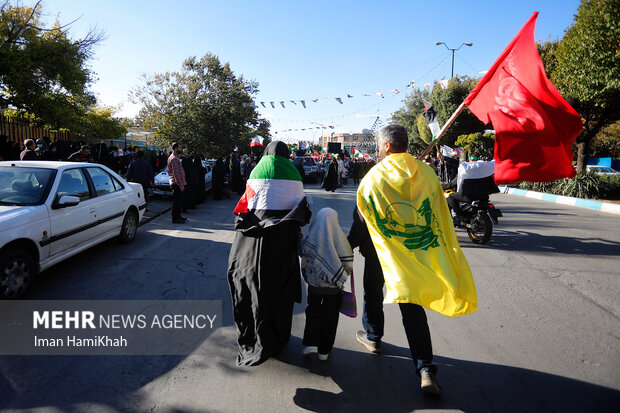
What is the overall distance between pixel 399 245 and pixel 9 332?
3504 millimetres

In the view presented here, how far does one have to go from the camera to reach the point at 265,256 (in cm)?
292

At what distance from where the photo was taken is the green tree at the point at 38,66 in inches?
638

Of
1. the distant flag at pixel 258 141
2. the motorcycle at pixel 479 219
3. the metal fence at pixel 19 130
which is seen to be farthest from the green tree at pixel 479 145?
the distant flag at pixel 258 141

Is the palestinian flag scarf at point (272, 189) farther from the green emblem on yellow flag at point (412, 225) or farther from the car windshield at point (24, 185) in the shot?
the car windshield at point (24, 185)

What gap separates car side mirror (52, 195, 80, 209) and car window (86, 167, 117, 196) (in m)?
1.06

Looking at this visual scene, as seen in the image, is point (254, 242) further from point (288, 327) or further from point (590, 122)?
point (590, 122)

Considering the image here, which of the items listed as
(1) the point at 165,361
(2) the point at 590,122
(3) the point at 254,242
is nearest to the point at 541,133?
(3) the point at 254,242

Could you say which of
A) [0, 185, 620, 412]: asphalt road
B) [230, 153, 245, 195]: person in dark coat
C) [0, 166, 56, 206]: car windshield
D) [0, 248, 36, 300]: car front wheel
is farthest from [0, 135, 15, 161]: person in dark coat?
[0, 248, 36, 300]: car front wheel

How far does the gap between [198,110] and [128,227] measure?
15.9 meters

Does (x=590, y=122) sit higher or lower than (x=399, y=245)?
higher

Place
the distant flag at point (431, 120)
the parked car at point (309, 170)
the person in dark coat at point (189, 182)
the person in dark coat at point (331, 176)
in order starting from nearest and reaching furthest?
the distant flag at point (431, 120), the person in dark coat at point (189, 182), the person in dark coat at point (331, 176), the parked car at point (309, 170)

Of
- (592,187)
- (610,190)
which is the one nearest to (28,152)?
(592,187)

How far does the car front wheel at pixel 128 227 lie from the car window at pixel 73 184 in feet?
3.83

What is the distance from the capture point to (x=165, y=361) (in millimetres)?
3082
